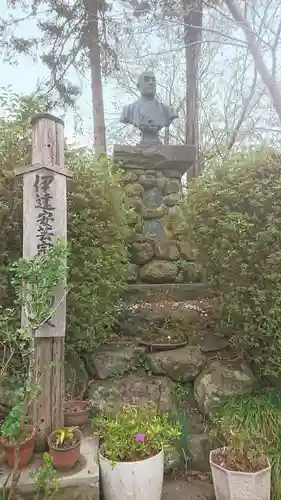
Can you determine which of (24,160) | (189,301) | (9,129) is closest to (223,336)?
(189,301)

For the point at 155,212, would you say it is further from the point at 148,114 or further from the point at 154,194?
the point at 148,114

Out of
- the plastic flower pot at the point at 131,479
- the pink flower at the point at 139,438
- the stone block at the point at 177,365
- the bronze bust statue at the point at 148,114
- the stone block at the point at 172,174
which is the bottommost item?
the plastic flower pot at the point at 131,479

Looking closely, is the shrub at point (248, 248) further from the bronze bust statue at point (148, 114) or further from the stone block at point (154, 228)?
the bronze bust statue at point (148, 114)

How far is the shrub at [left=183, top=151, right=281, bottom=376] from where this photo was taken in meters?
2.55

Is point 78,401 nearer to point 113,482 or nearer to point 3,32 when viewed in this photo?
point 113,482

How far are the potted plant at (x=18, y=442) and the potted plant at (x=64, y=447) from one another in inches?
4.5

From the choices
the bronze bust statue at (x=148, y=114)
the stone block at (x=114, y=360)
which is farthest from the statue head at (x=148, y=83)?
the stone block at (x=114, y=360)

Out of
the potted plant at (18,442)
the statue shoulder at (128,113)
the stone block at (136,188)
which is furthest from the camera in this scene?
the statue shoulder at (128,113)

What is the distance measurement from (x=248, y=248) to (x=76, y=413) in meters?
1.61

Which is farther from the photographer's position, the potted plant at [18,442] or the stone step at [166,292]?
the stone step at [166,292]

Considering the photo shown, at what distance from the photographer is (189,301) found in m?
3.67

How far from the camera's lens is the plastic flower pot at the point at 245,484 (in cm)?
202

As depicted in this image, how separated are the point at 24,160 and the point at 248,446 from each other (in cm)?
236

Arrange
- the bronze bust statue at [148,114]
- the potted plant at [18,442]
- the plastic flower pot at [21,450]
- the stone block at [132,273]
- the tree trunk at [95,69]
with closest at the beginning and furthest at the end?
the potted plant at [18,442], the plastic flower pot at [21,450], the stone block at [132,273], the bronze bust statue at [148,114], the tree trunk at [95,69]
